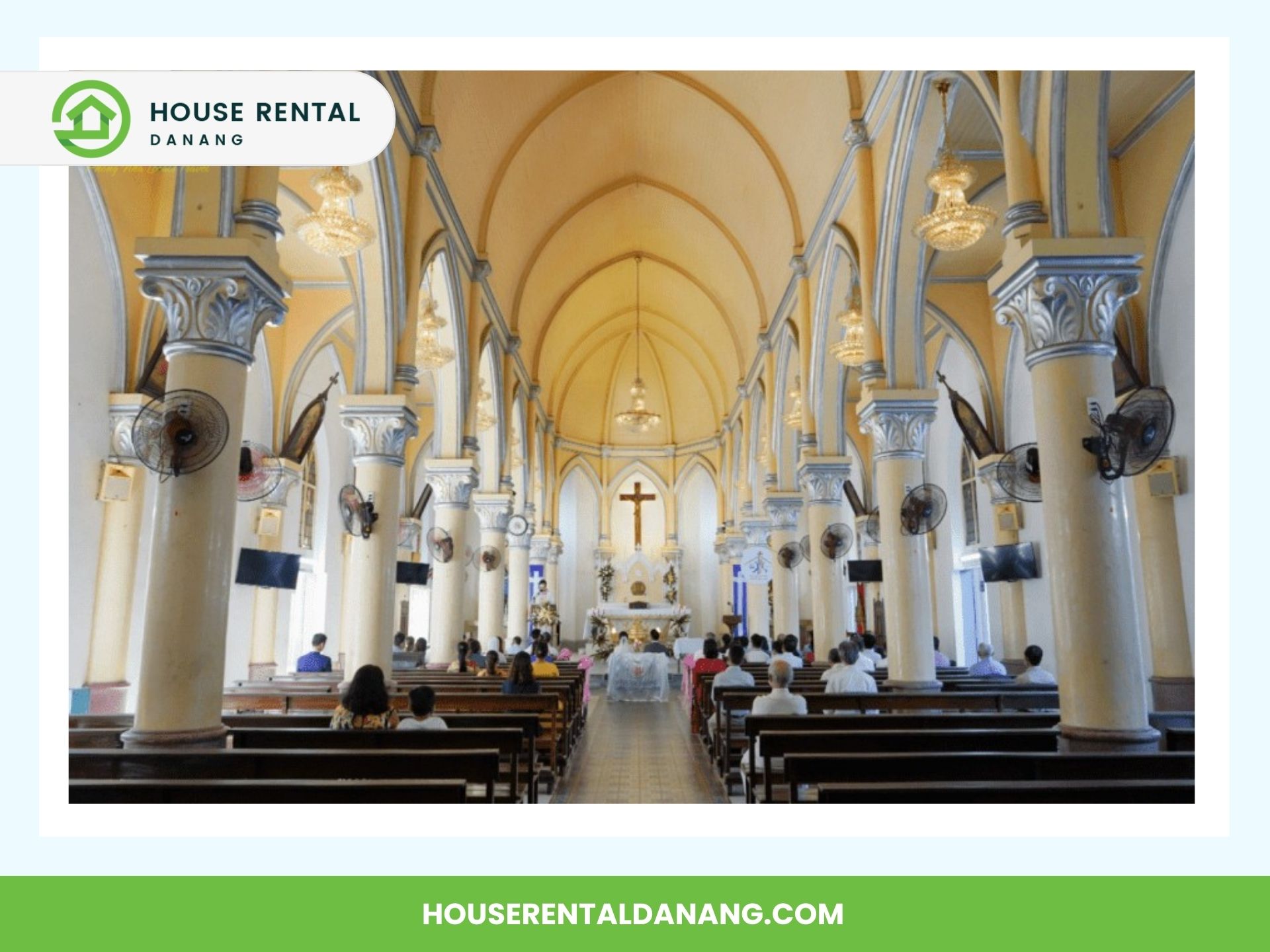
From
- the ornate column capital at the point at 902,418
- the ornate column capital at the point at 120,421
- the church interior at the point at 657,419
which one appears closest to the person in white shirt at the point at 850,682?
the church interior at the point at 657,419

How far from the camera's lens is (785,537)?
17.6 metres

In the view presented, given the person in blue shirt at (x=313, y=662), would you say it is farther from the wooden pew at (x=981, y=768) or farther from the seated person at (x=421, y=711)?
the wooden pew at (x=981, y=768)

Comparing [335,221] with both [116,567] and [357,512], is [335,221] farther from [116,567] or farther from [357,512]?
[116,567]

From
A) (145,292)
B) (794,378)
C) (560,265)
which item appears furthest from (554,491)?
(145,292)

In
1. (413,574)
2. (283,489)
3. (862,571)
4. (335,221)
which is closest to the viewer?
(335,221)

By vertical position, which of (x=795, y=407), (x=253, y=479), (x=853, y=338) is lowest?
(x=253, y=479)

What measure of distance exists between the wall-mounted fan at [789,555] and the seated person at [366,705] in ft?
39.6

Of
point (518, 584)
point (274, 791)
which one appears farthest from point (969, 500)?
point (274, 791)

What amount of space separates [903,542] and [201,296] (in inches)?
289

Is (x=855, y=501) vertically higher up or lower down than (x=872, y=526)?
higher up

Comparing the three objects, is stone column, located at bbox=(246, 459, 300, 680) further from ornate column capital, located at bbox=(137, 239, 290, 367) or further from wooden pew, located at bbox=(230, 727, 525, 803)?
wooden pew, located at bbox=(230, 727, 525, 803)

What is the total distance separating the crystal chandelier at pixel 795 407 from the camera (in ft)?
47.4

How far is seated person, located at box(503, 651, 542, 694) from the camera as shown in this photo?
9.45 metres

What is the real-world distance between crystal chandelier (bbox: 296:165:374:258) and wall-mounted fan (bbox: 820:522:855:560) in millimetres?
8300
